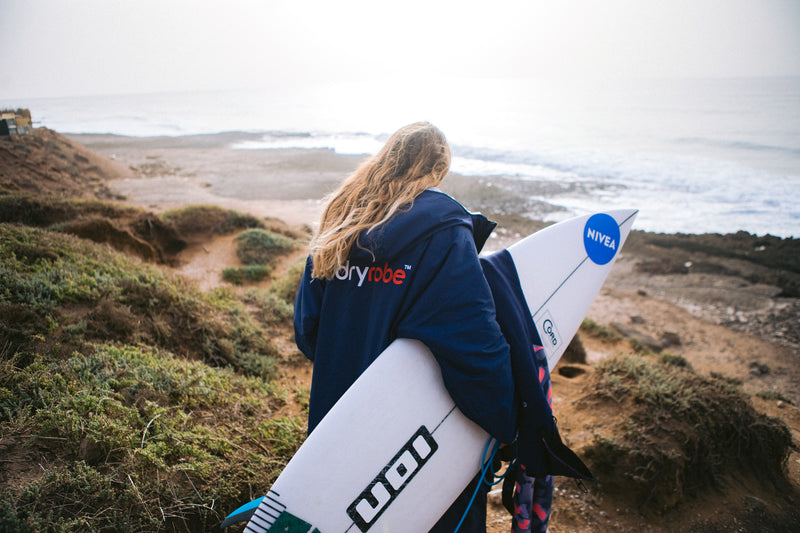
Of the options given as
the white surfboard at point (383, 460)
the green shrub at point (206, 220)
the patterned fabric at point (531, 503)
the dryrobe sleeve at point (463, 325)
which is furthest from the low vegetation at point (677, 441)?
the green shrub at point (206, 220)

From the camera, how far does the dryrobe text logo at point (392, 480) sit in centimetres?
165

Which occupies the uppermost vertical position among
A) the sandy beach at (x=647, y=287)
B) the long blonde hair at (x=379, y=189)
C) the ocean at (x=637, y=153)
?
the ocean at (x=637, y=153)

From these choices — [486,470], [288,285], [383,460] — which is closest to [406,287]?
[383,460]

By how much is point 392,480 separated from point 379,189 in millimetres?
1252

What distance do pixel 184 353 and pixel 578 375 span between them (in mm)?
4456

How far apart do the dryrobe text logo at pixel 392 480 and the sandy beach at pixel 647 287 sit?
1.16 m

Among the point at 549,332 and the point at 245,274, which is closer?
the point at 549,332

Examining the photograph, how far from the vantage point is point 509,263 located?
201 centimetres

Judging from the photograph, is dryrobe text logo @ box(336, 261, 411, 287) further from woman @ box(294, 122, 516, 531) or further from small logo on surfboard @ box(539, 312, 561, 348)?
small logo on surfboard @ box(539, 312, 561, 348)

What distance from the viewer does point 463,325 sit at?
4.40 feet

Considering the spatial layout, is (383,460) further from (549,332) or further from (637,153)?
(637,153)

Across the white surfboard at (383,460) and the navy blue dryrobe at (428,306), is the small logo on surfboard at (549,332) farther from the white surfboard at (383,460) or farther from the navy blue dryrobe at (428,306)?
the navy blue dryrobe at (428,306)

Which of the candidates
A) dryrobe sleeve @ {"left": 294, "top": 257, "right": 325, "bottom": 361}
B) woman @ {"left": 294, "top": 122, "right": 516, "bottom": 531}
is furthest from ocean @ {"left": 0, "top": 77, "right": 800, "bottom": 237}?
dryrobe sleeve @ {"left": 294, "top": 257, "right": 325, "bottom": 361}

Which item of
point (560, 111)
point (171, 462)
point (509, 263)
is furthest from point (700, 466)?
point (560, 111)
